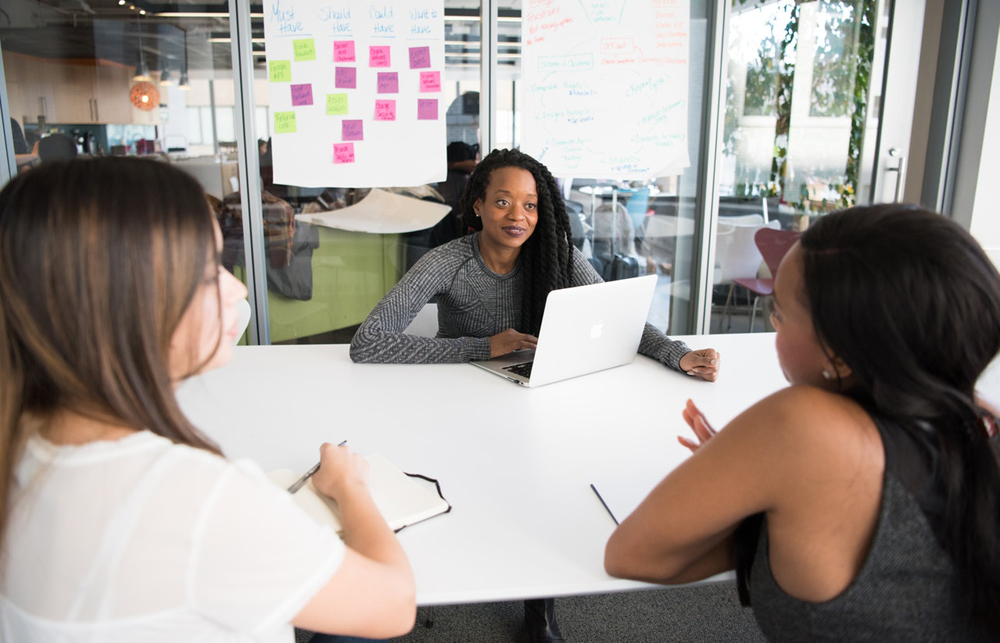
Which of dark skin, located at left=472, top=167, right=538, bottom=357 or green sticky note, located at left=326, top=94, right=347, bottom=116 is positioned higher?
green sticky note, located at left=326, top=94, right=347, bottom=116

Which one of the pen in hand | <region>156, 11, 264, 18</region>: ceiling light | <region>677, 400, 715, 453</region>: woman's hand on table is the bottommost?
the pen in hand

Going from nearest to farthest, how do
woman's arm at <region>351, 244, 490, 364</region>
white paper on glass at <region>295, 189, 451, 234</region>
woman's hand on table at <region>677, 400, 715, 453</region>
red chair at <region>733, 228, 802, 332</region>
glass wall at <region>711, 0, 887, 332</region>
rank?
1. woman's hand on table at <region>677, 400, 715, 453</region>
2. woman's arm at <region>351, 244, 490, 364</region>
3. white paper on glass at <region>295, 189, 451, 234</region>
4. glass wall at <region>711, 0, 887, 332</region>
5. red chair at <region>733, 228, 802, 332</region>

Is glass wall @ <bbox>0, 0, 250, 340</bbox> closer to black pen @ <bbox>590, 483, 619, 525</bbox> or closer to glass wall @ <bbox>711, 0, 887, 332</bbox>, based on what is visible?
glass wall @ <bbox>711, 0, 887, 332</bbox>

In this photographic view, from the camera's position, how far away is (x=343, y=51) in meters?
2.99

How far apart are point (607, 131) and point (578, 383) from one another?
175 cm

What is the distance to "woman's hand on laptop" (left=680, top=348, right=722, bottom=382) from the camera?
71.8 inches

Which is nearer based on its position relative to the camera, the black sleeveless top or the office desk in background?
the black sleeveless top

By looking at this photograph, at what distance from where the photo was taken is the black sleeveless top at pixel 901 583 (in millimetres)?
831

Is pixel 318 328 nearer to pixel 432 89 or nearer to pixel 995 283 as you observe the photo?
pixel 432 89

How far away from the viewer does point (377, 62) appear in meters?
3.03

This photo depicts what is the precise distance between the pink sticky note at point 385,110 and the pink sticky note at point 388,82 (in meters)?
0.04

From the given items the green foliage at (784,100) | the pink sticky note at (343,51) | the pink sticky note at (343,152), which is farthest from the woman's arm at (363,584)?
the green foliage at (784,100)

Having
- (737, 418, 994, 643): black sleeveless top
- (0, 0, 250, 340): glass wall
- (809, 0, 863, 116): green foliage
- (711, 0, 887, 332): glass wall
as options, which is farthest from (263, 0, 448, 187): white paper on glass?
(737, 418, 994, 643): black sleeveless top

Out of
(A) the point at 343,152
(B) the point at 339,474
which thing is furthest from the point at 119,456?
(A) the point at 343,152
